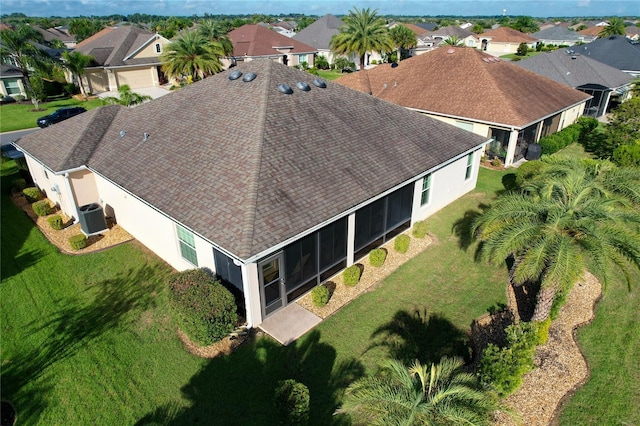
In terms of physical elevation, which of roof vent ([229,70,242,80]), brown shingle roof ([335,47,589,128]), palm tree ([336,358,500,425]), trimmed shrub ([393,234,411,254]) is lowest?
trimmed shrub ([393,234,411,254])

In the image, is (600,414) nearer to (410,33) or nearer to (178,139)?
(178,139)

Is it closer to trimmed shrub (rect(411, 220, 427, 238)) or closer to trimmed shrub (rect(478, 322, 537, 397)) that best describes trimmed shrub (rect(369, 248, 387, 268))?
trimmed shrub (rect(411, 220, 427, 238))

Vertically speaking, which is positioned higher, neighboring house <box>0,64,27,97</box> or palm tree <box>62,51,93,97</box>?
palm tree <box>62,51,93,97</box>

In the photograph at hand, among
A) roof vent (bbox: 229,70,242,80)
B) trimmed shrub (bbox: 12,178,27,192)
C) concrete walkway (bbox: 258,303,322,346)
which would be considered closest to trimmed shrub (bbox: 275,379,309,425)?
concrete walkway (bbox: 258,303,322,346)

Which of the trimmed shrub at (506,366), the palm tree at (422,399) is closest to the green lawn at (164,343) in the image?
the trimmed shrub at (506,366)

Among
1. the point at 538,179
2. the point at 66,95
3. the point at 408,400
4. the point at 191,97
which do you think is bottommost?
the point at 66,95

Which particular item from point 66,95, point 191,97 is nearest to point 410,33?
point 66,95

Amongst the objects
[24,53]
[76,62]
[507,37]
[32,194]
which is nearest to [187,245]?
[32,194]
